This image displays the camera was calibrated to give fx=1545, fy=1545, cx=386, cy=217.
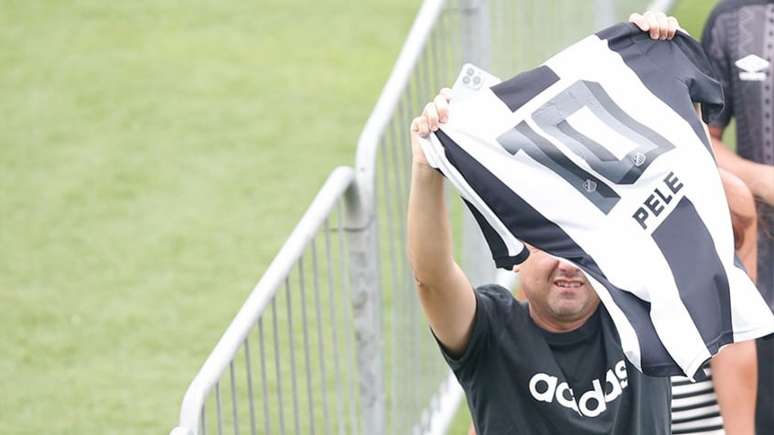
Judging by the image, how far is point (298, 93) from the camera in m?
9.09

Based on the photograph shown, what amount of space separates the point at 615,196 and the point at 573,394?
1.73ft

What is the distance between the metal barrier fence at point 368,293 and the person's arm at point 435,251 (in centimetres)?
43

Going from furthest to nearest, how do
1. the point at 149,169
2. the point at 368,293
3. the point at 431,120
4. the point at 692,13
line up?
the point at 692,13 < the point at 149,169 < the point at 368,293 < the point at 431,120

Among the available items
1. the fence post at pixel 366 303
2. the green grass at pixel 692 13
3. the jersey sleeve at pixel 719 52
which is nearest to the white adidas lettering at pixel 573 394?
the fence post at pixel 366 303

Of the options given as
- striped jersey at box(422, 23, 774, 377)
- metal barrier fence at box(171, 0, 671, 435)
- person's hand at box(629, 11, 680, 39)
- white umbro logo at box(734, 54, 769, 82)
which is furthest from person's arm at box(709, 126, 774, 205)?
striped jersey at box(422, 23, 774, 377)

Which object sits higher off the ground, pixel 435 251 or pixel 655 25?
pixel 655 25

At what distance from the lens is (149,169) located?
8258mm

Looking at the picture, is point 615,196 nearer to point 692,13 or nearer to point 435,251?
point 435,251

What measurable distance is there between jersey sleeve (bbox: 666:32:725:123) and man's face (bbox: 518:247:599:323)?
20.4 inches

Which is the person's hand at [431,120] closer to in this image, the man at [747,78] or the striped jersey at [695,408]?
the striped jersey at [695,408]

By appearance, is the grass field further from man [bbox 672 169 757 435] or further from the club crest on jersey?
the club crest on jersey

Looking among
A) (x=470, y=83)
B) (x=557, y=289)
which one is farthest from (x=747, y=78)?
(x=470, y=83)

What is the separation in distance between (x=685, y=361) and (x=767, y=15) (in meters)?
2.18

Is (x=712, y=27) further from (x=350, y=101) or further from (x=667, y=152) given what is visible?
(x=350, y=101)
